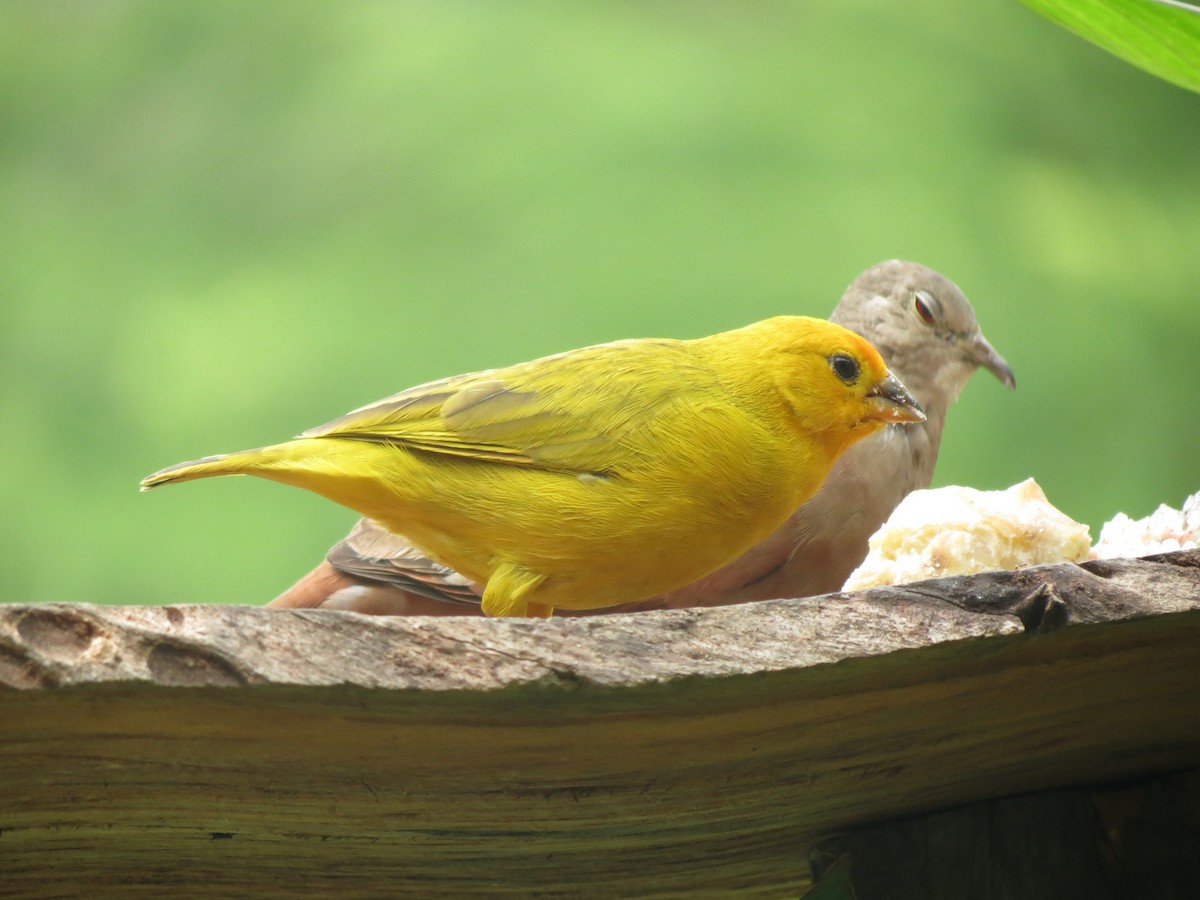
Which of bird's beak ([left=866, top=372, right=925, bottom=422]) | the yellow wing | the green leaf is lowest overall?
the yellow wing

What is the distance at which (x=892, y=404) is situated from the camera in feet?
4.75

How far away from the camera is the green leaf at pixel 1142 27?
93 cm

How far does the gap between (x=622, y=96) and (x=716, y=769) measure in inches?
89.3

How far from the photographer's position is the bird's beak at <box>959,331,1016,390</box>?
195cm

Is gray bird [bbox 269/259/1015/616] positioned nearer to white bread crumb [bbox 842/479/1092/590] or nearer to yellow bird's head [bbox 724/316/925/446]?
yellow bird's head [bbox 724/316/925/446]

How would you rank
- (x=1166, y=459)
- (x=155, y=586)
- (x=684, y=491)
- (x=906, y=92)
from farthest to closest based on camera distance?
(x=906, y=92)
(x=1166, y=459)
(x=155, y=586)
(x=684, y=491)

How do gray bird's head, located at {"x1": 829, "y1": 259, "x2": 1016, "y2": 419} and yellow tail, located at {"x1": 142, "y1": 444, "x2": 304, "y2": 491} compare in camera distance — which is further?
gray bird's head, located at {"x1": 829, "y1": 259, "x2": 1016, "y2": 419}

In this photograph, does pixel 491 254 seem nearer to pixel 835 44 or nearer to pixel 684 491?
pixel 835 44

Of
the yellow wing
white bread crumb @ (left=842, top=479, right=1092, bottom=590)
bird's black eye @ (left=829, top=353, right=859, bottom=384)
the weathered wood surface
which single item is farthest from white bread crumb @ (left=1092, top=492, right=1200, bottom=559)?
the yellow wing

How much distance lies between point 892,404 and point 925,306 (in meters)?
0.54

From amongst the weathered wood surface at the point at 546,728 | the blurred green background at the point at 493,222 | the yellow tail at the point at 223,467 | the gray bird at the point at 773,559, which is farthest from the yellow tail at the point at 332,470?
the blurred green background at the point at 493,222

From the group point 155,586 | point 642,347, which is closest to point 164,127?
point 155,586

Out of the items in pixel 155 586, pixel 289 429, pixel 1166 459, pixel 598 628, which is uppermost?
pixel 598 628

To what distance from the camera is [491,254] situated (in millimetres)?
2789
